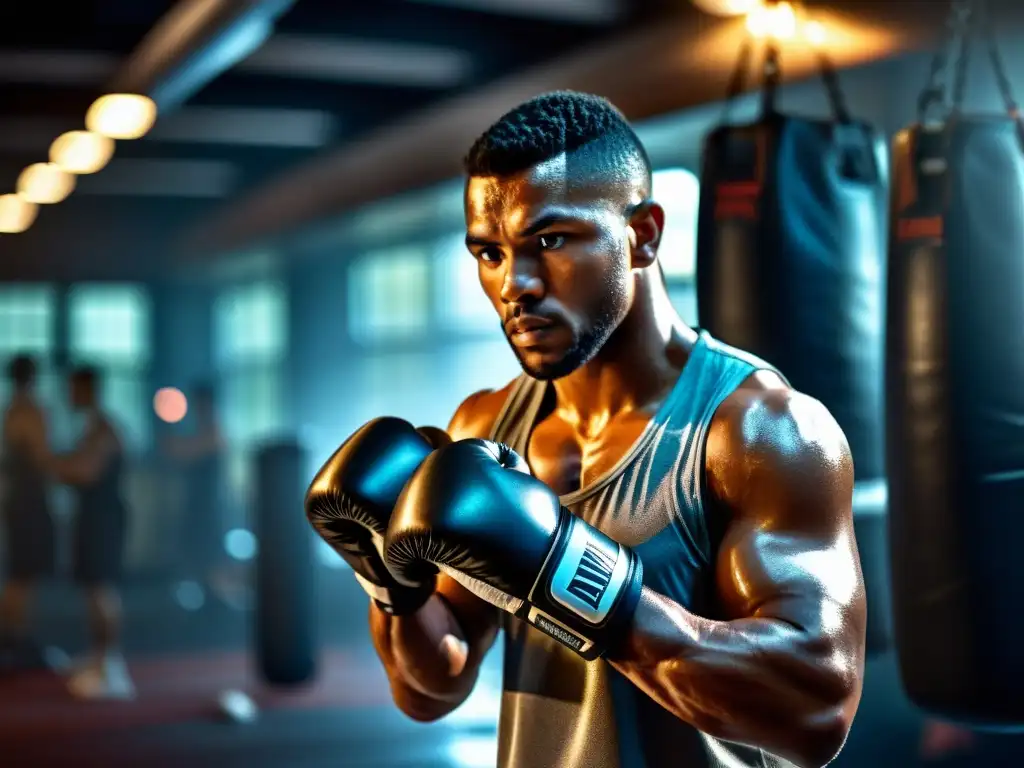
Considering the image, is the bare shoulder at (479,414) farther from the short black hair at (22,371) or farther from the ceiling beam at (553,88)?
the short black hair at (22,371)

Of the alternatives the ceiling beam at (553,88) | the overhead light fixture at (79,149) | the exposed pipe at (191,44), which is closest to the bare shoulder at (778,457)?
the ceiling beam at (553,88)

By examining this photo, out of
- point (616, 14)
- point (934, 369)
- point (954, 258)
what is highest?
point (616, 14)

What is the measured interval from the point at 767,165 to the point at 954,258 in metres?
0.32

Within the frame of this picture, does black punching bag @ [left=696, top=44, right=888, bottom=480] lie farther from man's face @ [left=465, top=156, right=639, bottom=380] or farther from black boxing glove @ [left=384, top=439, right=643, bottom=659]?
black boxing glove @ [left=384, top=439, right=643, bottom=659]

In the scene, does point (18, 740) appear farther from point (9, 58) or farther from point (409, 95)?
point (409, 95)

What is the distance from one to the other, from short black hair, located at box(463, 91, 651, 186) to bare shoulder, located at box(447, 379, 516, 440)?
312 millimetres

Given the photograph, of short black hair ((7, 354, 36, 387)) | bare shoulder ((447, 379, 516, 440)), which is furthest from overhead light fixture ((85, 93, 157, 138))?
bare shoulder ((447, 379, 516, 440))

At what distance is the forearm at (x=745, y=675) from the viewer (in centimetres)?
99

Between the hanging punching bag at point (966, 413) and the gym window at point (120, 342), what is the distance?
26.2ft

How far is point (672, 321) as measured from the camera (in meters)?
1.26

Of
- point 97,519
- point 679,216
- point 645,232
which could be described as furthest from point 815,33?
point 97,519

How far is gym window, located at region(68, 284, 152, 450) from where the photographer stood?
8.91m

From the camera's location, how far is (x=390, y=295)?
7027 mm

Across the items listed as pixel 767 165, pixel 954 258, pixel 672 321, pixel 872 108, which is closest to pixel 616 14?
pixel 872 108
